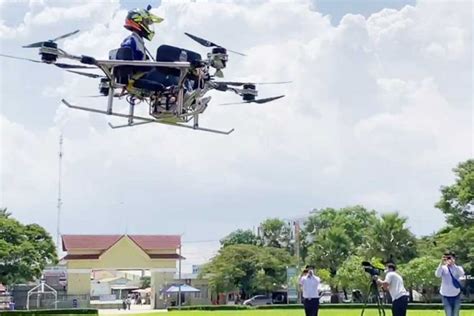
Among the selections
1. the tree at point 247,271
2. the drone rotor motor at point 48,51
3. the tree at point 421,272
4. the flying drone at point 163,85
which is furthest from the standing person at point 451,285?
the tree at point 247,271

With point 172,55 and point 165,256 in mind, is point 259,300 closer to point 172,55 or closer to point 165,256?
point 165,256

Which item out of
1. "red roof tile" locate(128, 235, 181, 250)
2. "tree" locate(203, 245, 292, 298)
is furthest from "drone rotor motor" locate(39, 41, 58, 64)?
"red roof tile" locate(128, 235, 181, 250)

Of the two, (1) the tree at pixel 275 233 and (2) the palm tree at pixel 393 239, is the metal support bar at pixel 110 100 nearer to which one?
(2) the palm tree at pixel 393 239

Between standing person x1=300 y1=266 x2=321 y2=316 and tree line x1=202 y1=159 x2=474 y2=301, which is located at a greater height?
tree line x1=202 y1=159 x2=474 y2=301

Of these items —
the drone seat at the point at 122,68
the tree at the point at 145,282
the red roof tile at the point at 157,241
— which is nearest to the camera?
the drone seat at the point at 122,68

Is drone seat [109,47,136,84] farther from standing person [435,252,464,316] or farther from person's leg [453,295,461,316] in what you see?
person's leg [453,295,461,316]

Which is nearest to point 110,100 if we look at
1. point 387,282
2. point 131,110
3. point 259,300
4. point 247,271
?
point 131,110
